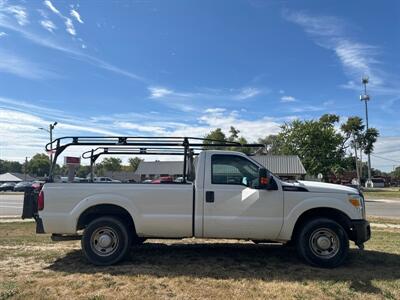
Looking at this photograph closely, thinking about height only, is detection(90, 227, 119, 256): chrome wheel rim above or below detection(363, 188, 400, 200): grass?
below

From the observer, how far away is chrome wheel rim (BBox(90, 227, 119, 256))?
7.18 meters

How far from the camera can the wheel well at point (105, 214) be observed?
7309 millimetres

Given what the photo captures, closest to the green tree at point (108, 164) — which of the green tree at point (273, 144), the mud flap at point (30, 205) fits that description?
the mud flap at point (30, 205)

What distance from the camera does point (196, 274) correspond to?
259 inches

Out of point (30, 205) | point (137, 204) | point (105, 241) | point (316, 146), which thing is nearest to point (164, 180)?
point (137, 204)

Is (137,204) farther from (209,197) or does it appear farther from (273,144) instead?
(273,144)

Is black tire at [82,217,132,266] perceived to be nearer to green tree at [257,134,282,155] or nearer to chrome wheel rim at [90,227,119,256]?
chrome wheel rim at [90,227,119,256]

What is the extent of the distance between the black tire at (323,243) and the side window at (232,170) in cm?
125

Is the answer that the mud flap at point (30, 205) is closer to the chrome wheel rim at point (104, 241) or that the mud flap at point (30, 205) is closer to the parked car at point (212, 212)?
the parked car at point (212, 212)

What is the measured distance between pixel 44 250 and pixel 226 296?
463 centimetres

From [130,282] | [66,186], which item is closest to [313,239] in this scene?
[130,282]

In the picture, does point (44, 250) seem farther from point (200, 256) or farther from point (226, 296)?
point (226, 296)

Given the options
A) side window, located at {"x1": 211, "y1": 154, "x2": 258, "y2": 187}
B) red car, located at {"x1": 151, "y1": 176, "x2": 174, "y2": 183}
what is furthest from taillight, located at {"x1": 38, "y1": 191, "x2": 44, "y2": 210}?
side window, located at {"x1": 211, "y1": 154, "x2": 258, "y2": 187}

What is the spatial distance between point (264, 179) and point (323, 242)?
4.80ft
